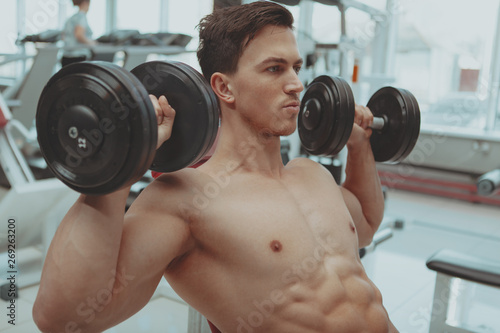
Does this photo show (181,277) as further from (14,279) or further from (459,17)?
(459,17)

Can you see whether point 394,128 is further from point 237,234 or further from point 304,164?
point 237,234

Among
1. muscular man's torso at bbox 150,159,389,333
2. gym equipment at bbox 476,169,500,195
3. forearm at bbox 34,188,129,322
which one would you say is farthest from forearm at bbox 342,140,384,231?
gym equipment at bbox 476,169,500,195

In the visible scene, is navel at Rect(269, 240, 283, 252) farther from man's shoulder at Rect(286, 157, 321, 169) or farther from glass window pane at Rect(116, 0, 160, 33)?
glass window pane at Rect(116, 0, 160, 33)

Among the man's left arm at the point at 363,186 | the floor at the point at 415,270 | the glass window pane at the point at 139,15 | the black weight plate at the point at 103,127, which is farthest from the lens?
the glass window pane at the point at 139,15

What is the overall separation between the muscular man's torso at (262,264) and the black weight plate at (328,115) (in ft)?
0.90

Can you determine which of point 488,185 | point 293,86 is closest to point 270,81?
point 293,86

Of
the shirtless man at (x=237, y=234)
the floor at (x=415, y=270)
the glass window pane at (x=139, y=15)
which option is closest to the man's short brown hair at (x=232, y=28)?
the shirtless man at (x=237, y=234)

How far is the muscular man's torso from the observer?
3.65ft

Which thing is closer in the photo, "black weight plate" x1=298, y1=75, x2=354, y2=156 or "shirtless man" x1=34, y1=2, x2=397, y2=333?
"shirtless man" x1=34, y1=2, x2=397, y2=333

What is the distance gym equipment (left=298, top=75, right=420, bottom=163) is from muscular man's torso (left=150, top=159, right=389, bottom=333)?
0.95ft

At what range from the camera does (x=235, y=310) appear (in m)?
1.11

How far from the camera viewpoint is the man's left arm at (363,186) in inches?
60.5

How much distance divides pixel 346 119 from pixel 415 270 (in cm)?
214

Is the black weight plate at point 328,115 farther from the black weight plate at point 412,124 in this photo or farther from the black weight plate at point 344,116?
the black weight plate at point 412,124
